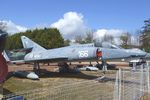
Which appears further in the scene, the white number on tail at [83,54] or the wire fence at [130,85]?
the white number on tail at [83,54]

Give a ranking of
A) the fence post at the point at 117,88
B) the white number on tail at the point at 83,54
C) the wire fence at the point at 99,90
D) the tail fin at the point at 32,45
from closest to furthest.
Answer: the wire fence at the point at 99,90 → the fence post at the point at 117,88 → the white number on tail at the point at 83,54 → the tail fin at the point at 32,45

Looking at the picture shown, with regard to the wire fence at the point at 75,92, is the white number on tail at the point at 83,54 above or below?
above

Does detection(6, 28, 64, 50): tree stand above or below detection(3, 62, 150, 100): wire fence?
above

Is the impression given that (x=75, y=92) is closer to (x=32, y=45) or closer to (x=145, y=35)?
(x=32, y=45)

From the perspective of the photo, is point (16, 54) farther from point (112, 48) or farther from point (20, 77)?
point (112, 48)

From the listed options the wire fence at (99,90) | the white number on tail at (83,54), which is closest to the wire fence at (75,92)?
the wire fence at (99,90)

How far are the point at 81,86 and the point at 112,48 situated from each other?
13.9m

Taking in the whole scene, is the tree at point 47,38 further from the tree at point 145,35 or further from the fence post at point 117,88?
the fence post at point 117,88

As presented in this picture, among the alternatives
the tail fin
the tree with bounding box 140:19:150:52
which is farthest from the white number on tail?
the tree with bounding box 140:19:150:52

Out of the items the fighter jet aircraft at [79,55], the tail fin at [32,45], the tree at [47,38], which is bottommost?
the fighter jet aircraft at [79,55]

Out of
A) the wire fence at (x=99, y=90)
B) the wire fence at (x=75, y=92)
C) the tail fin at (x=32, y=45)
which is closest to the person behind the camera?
the wire fence at (x=75, y=92)

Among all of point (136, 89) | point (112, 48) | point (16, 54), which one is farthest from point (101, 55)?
point (136, 89)

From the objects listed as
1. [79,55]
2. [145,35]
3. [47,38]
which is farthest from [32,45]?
[145,35]

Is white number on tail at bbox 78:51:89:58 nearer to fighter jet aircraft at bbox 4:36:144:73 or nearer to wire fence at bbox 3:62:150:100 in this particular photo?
fighter jet aircraft at bbox 4:36:144:73
